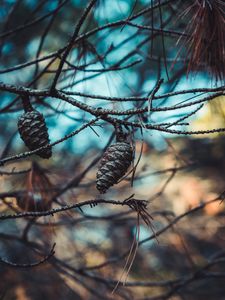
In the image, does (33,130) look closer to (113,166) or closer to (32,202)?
(113,166)

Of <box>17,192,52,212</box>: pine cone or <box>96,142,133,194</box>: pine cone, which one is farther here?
<box>17,192,52,212</box>: pine cone

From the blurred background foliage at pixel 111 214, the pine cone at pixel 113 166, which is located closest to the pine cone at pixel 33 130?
the pine cone at pixel 113 166

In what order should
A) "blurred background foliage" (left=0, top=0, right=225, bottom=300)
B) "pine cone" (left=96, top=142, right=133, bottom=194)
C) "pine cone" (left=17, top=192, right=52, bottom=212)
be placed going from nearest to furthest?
"pine cone" (left=96, top=142, right=133, bottom=194) → "pine cone" (left=17, top=192, right=52, bottom=212) → "blurred background foliage" (left=0, top=0, right=225, bottom=300)

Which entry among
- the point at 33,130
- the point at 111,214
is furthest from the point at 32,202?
the point at 111,214

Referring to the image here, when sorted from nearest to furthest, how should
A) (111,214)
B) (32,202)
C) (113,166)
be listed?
1. (113,166)
2. (32,202)
3. (111,214)

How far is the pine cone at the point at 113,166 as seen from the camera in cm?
93

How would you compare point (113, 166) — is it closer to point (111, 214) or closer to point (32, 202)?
point (32, 202)

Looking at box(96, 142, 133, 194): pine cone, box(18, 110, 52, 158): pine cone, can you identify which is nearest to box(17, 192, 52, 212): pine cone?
box(18, 110, 52, 158): pine cone

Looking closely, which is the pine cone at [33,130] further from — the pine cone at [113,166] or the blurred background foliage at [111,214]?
the blurred background foliage at [111,214]

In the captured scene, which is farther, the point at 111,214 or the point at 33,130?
the point at 111,214

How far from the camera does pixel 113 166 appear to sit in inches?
36.4

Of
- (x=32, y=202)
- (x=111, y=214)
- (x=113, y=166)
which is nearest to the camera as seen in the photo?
(x=113, y=166)

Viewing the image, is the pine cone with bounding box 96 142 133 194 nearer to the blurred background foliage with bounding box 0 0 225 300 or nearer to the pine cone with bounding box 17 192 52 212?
the pine cone with bounding box 17 192 52 212

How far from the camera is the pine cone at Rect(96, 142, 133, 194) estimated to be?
3.04 ft
